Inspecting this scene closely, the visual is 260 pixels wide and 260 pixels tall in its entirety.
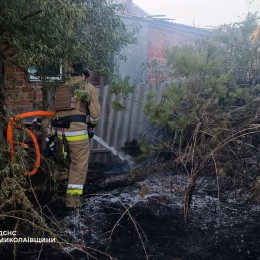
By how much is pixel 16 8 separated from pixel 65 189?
8.81ft

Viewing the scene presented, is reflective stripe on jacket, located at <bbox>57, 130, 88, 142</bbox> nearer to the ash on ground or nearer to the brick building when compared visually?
the ash on ground

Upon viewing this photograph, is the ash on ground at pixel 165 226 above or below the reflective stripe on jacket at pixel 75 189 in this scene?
below

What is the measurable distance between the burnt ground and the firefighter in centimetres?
32

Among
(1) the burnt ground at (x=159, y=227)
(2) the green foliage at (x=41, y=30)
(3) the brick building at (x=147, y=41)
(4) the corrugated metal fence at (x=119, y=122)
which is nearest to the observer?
(2) the green foliage at (x=41, y=30)

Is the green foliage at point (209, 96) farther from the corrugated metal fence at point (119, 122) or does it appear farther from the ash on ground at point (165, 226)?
the corrugated metal fence at point (119, 122)

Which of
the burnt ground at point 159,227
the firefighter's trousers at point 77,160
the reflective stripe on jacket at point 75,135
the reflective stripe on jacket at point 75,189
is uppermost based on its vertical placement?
the reflective stripe on jacket at point 75,135

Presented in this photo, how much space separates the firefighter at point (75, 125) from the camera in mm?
3943

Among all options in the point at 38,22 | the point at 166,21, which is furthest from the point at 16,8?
the point at 166,21

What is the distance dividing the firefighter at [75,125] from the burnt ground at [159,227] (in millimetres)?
325

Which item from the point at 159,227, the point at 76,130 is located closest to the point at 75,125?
the point at 76,130

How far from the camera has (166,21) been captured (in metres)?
9.62

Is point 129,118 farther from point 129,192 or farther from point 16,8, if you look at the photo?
point 16,8

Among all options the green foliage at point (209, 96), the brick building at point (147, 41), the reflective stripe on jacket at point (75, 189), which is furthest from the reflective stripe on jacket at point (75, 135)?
the brick building at point (147, 41)

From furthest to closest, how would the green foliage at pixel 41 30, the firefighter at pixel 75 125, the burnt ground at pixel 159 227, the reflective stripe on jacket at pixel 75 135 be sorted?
the reflective stripe on jacket at pixel 75 135
the firefighter at pixel 75 125
the burnt ground at pixel 159 227
the green foliage at pixel 41 30
